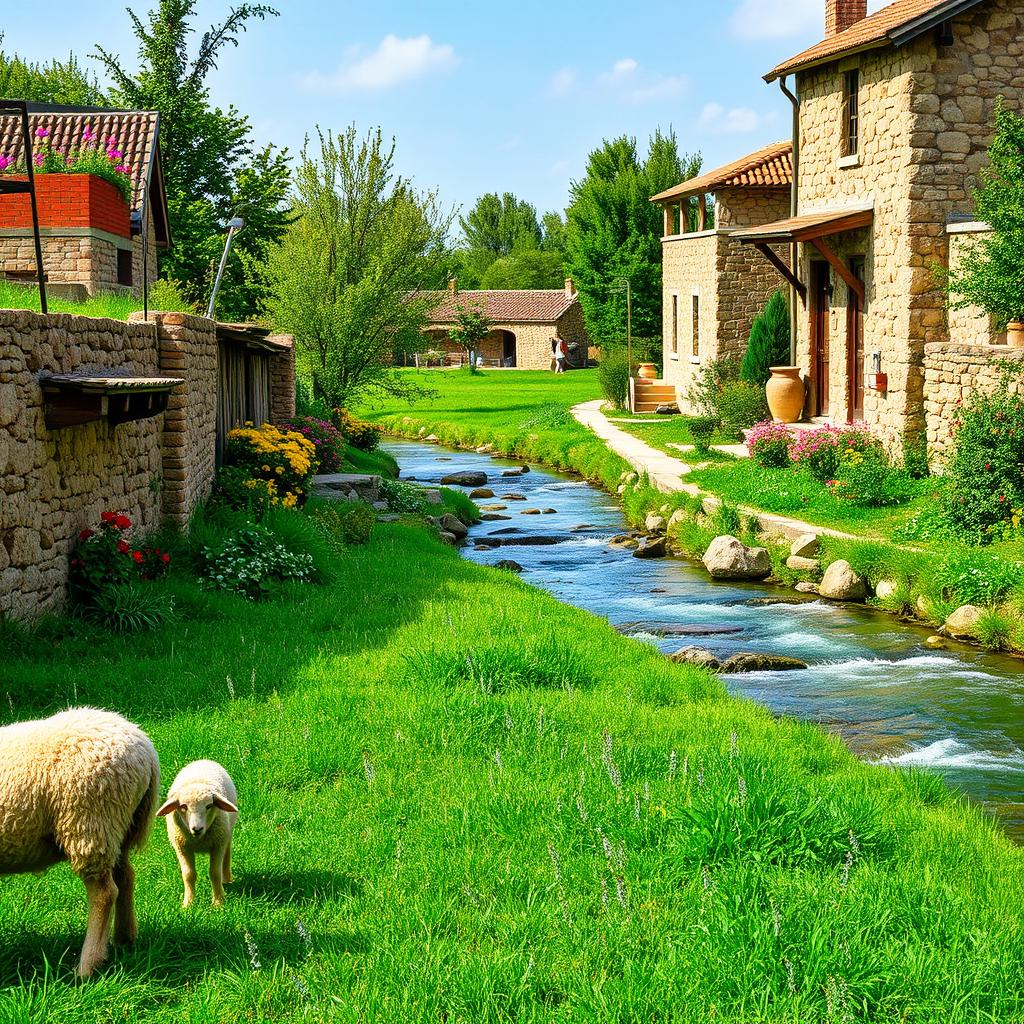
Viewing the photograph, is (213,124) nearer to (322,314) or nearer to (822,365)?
(322,314)

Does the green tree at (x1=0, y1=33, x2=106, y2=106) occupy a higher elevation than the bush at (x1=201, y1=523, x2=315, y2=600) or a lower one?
higher

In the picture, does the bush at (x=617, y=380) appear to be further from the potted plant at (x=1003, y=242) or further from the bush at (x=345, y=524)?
the bush at (x=345, y=524)

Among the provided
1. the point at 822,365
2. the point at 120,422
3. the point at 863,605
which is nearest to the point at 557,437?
the point at 822,365

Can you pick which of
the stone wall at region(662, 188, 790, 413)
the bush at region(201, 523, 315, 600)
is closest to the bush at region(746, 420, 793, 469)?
the stone wall at region(662, 188, 790, 413)

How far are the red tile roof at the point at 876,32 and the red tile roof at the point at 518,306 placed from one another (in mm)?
48191

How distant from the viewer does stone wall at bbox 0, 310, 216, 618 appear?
25.3ft

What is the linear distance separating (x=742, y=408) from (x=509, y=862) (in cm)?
2121

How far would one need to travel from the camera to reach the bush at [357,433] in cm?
2747

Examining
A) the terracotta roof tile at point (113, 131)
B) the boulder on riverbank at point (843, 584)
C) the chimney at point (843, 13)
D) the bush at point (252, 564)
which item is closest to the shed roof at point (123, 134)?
the terracotta roof tile at point (113, 131)

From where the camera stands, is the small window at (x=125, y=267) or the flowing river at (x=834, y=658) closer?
the flowing river at (x=834, y=658)

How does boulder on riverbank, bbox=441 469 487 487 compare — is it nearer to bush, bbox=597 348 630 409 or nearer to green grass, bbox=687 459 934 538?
green grass, bbox=687 459 934 538

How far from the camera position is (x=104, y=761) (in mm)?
4188

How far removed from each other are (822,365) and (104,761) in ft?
68.6

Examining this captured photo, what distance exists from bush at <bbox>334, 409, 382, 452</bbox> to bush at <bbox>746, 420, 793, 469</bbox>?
10.1m
